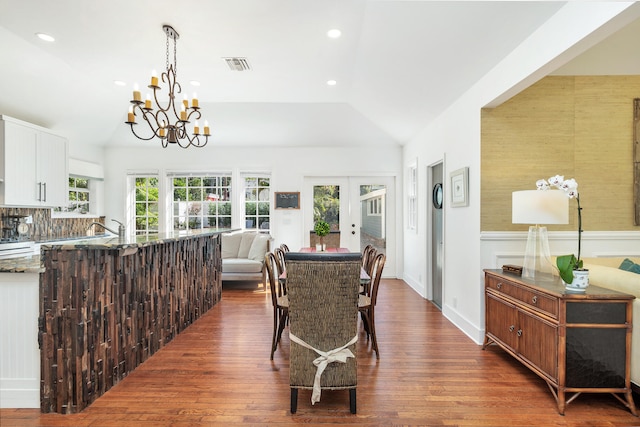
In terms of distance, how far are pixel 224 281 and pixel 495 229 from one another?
4362 mm

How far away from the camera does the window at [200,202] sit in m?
6.55

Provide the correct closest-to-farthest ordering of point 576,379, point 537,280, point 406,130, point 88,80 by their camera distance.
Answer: point 576,379
point 537,280
point 88,80
point 406,130

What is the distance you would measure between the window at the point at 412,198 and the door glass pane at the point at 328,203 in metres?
1.34

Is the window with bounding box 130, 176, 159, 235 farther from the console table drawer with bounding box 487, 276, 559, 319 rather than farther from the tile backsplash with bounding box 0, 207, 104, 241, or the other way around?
the console table drawer with bounding box 487, 276, 559, 319

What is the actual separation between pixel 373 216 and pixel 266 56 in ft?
12.1

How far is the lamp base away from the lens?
2.70 metres

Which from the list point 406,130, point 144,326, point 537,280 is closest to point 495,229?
point 537,280

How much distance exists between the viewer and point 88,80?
4.52 meters

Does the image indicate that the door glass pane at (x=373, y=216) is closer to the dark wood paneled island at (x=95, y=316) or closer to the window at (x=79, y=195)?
the dark wood paneled island at (x=95, y=316)

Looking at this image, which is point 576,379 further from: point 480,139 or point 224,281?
point 224,281

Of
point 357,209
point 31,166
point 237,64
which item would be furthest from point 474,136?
point 31,166

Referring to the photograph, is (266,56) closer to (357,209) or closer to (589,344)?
(357,209)

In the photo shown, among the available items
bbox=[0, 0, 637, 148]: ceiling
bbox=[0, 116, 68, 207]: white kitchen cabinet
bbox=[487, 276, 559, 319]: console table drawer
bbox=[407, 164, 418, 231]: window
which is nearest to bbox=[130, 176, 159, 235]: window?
bbox=[0, 0, 637, 148]: ceiling

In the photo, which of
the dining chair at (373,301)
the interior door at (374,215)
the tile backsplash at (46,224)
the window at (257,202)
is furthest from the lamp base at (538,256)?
the tile backsplash at (46,224)
